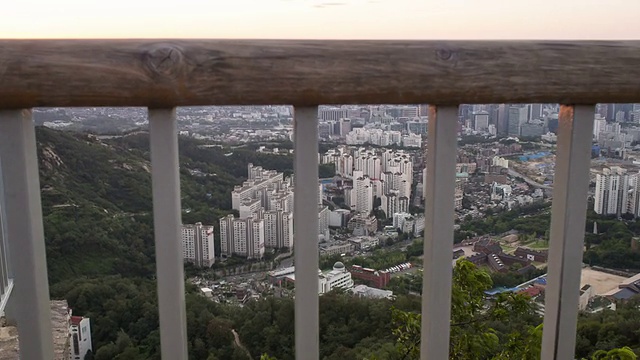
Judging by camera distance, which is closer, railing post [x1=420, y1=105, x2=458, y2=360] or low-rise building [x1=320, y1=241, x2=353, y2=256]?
railing post [x1=420, y1=105, x2=458, y2=360]

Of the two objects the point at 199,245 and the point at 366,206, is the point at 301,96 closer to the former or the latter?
the point at 199,245

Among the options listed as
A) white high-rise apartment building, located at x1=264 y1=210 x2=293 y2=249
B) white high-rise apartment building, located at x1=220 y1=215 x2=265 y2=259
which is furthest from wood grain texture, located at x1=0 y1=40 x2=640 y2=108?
Result: white high-rise apartment building, located at x1=220 y1=215 x2=265 y2=259

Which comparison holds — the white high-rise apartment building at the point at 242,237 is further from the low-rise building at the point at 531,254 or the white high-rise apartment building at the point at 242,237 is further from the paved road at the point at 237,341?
the low-rise building at the point at 531,254

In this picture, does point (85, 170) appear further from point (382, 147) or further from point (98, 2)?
point (382, 147)

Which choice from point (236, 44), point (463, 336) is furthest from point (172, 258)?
point (463, 336)

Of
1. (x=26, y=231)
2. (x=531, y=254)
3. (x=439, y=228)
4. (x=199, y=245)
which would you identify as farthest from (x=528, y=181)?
(x=26, y=231)

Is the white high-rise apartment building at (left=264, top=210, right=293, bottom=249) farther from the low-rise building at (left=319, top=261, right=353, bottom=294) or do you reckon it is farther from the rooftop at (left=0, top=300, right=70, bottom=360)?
the rooftop at (left=0, top=300, right=70, bottom=360)
